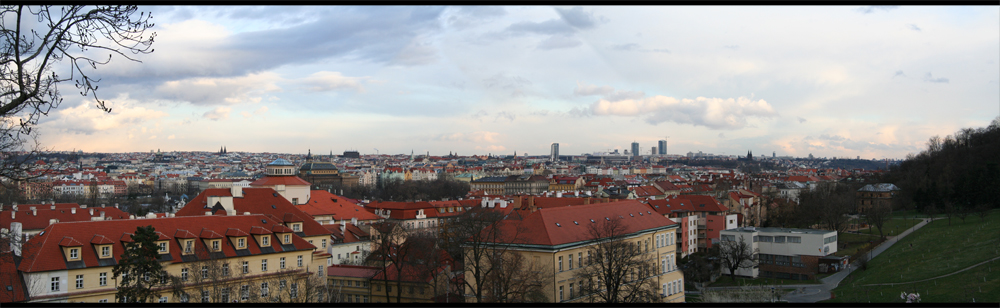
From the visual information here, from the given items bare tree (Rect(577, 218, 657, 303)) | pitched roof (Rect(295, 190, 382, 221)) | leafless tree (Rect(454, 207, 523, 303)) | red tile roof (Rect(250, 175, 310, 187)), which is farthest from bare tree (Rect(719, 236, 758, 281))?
red tile roof (Rect(250, 175, 310, 187))

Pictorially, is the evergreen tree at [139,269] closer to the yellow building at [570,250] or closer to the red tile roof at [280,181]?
the yellow building at [570,250]

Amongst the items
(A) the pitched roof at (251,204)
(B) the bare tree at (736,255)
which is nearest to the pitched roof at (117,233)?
(A) the pitched roof at (251,204)

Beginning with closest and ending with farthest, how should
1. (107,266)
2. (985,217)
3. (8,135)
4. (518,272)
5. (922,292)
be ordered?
(8,135)
(107,266)
(518,272)
(922,292)
(985,217)

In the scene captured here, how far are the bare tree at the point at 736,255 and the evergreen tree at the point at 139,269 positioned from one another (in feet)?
119

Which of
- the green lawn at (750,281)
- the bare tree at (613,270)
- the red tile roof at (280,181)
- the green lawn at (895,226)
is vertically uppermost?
the red tile roof at (280,181)

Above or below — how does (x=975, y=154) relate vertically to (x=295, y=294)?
above

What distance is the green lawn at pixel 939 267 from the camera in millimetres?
30609

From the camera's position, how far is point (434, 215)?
61.1m

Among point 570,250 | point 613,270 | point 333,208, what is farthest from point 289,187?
point 613,270

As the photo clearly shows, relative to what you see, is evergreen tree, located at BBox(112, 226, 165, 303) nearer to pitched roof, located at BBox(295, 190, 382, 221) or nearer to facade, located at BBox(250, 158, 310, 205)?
pitched roof, located at BBox(295, 190, 382, 221)

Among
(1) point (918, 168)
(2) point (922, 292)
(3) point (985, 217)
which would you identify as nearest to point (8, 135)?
(2) point (922, 292)

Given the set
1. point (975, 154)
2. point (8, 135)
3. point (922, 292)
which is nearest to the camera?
point (8, 135)

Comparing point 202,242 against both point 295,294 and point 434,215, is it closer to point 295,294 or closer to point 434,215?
point 295,294

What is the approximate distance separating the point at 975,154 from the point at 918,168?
13620 mm
